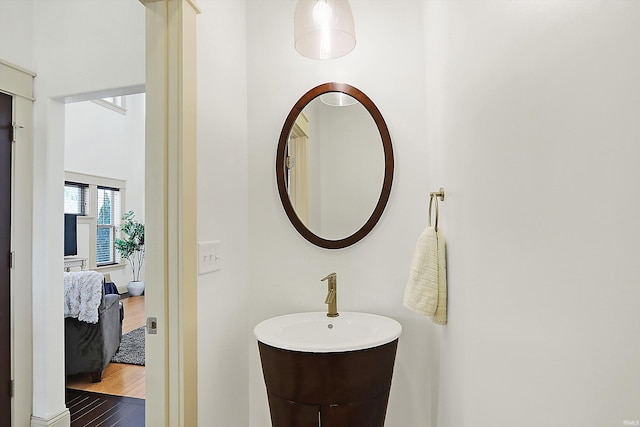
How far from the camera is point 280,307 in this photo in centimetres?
180

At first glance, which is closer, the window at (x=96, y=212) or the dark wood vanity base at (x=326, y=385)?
the dark wood vanity base at (x=326, y=385)

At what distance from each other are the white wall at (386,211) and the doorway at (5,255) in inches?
56.9

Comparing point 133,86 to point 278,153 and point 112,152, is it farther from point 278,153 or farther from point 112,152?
point 112,152

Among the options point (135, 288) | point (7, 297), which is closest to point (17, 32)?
point (7, 297)

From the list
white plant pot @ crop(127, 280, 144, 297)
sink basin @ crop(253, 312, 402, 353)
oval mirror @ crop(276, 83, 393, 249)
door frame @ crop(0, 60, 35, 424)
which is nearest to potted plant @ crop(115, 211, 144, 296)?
white plant pot @ crop(127, 280, 144, 297)

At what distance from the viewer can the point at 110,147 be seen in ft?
20.4

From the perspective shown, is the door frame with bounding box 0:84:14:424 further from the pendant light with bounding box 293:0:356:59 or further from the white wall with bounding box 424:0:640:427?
the white wall with bounding box 424:0:640:427

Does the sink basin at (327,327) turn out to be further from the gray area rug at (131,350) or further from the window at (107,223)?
the window at (107,223)

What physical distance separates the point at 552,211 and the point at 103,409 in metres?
3.14

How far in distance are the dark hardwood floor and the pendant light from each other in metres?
2.53

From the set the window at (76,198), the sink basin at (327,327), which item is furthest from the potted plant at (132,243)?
the sink basin at (327,327)

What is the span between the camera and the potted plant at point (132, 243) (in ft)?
20.8

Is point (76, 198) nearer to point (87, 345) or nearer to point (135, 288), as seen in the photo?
point (135, 288)

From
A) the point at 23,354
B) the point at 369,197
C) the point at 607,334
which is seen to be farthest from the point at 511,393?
the point at 23,354
